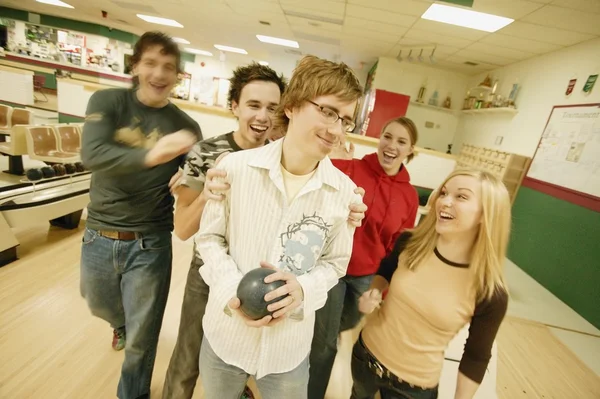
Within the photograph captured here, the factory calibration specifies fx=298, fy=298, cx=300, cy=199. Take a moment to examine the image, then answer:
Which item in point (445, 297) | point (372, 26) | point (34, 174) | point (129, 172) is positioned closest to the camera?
point (445, 297)

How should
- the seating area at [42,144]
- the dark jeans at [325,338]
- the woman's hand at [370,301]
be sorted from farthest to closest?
the seating area at [42,144]
the dark jeans at [325,338]
the woman's hand at [370,301]

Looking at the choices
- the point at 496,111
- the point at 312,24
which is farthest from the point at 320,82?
the point at 496,111

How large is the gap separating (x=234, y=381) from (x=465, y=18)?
514cm

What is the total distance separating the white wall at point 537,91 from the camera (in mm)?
4004

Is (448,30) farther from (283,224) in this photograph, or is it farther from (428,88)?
(283,224)

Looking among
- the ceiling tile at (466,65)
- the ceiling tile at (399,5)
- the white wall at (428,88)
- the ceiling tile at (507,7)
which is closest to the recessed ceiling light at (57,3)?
the ceiling tile at (399,5)

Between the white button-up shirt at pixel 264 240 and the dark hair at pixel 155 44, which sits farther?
the dark hair at pixel 155 44

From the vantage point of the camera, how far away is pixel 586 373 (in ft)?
8.25

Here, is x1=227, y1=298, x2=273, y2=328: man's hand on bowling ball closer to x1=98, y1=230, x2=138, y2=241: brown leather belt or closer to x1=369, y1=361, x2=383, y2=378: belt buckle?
x1=369, y1=361, x2=383, y2=378: belt buckle

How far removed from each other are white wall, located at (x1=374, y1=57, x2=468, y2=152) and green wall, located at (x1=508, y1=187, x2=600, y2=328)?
3.63 m

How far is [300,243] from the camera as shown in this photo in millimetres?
989

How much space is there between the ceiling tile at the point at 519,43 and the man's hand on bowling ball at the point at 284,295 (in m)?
5.41

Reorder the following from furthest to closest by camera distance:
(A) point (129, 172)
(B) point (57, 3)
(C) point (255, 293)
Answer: (B) point (57, 3) < (A) point (129, 172) < (C) point (255, 293)

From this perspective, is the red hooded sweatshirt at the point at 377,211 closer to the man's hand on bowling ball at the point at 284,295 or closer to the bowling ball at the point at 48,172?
the man's hand on bowling ball at the point at 284,295
